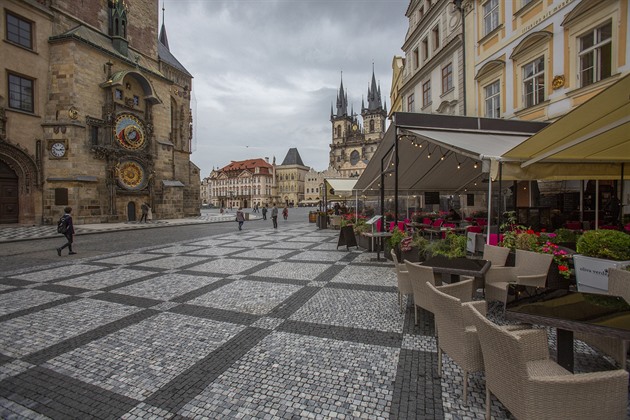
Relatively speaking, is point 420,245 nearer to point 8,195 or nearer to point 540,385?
point 540,385

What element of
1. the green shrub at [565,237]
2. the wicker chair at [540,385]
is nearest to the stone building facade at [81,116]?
the wicker chair at [540,385]

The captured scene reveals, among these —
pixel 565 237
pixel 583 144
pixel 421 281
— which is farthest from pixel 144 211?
pixel 583 144

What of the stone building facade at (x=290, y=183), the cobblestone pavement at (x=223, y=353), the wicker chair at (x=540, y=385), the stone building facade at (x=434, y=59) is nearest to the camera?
the wicker chair at (x=540, y=385)

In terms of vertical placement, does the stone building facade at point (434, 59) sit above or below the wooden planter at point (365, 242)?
above

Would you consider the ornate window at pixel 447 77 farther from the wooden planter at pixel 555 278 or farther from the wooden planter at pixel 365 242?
the wooden planter at pixel 555 278

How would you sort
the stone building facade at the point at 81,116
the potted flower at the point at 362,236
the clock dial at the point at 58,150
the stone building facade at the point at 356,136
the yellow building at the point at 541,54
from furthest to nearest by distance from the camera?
the stone building facade at the point at 356,136
the clock dial at the point at 58,150
the stone building facade at the point at 81,116
the potted flower at the point at 362,236
the yellow building at the point at 541,54

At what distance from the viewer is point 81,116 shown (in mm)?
19922

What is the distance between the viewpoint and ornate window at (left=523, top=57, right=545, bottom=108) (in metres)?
10.5

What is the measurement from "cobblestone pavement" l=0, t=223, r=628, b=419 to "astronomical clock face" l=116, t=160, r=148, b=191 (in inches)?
733

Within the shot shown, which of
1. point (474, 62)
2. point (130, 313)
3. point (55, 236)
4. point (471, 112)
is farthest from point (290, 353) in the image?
point (55, 236)

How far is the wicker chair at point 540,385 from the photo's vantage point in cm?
153

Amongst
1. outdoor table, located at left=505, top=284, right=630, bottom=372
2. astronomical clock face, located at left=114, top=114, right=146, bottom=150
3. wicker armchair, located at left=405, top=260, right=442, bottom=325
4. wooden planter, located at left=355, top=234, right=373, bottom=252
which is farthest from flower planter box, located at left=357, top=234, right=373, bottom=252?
astronomical clock face, located at left=114, top=114, right=146, bottom=150

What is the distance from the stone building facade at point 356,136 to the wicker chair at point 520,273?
83.2 meters

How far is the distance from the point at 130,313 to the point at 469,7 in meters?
17.8
